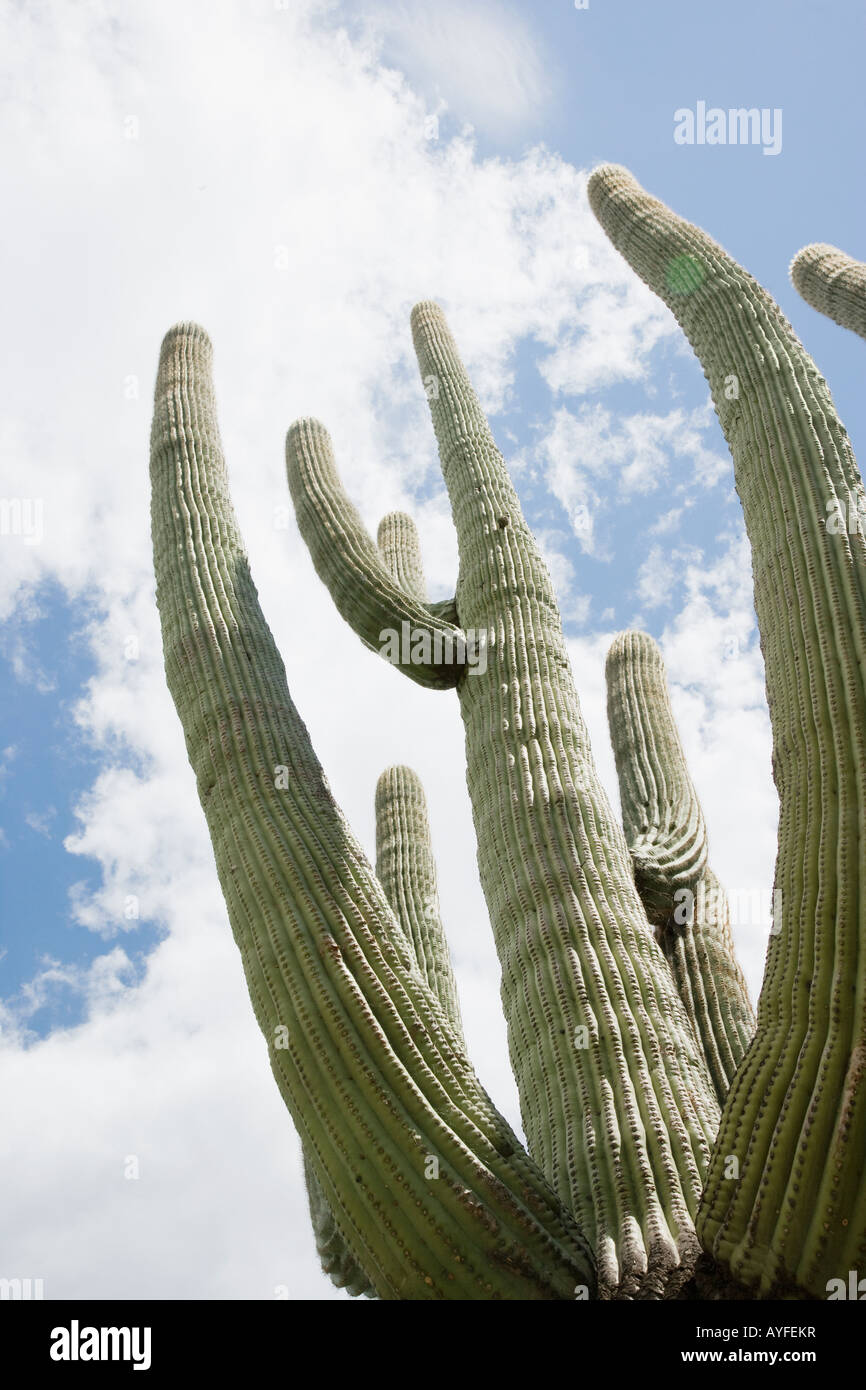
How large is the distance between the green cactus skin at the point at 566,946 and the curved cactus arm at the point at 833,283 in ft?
8.18

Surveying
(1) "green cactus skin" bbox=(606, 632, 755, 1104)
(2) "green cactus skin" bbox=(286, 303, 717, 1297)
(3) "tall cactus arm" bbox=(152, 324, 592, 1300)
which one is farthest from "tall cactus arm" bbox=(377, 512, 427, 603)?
(3) "tall cactus arm" bbox=(152, 324, 592, 1300)

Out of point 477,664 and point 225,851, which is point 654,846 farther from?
point 225,851

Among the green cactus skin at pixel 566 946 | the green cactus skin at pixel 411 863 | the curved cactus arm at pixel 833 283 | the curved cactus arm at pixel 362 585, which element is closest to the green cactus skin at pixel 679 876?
the green cactus skin at pixel 566 946

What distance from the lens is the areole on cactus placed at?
9.36 feet

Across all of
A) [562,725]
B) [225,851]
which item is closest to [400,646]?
[562,725]

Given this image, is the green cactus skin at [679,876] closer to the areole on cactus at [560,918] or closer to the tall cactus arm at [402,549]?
the areole on cactus at [560,918]

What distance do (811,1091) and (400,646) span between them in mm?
3067

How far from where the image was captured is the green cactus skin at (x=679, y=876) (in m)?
5.09

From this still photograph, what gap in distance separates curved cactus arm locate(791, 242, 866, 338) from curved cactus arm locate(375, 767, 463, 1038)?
374 centimetres

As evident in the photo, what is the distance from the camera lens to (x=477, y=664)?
5027mm

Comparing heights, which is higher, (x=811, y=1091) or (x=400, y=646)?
(x=400, y=646)
